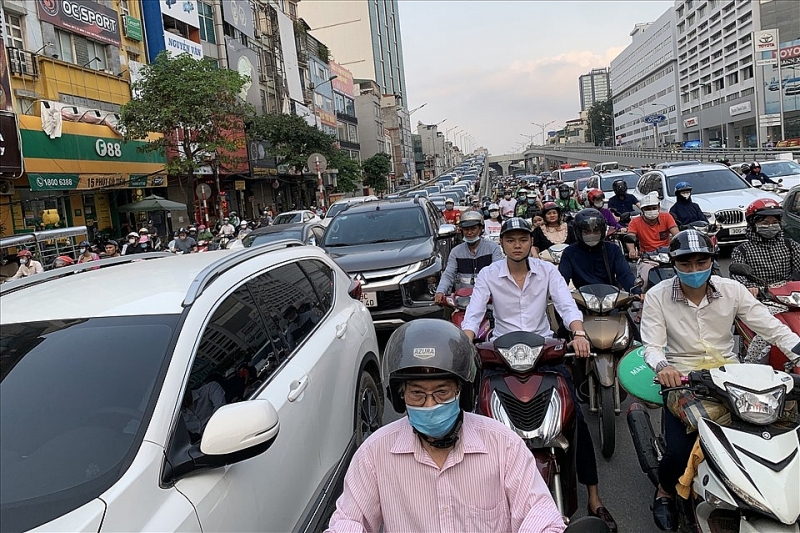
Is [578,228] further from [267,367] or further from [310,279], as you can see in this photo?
[267,367]

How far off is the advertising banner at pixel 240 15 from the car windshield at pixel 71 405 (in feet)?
132

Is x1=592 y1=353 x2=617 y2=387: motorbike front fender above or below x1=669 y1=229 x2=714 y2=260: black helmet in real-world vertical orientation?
below

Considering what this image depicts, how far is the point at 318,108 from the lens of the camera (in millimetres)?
62281

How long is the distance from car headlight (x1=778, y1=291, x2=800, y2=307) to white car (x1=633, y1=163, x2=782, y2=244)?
296 inches

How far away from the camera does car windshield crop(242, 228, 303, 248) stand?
1336 centimetres

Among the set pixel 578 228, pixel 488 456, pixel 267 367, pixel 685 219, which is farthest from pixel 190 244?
pixel 488 456

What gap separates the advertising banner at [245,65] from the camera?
39562mm

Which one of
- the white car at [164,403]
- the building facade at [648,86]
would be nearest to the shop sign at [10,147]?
the white car at [164,403]

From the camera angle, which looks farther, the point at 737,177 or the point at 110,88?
the point at 110,88

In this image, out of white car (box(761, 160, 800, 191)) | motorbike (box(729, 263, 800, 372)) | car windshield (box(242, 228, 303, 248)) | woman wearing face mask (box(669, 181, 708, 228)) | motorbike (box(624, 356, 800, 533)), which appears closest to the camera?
motorbike (box(624, 356, 800, 533))

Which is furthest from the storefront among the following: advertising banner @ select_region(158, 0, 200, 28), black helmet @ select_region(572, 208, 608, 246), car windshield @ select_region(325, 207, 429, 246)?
black helmet @ select_region(572, 208, 608, 246)

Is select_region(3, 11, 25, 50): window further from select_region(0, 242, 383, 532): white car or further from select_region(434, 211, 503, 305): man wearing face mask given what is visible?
select_region(0, 242, 383, 532): white car

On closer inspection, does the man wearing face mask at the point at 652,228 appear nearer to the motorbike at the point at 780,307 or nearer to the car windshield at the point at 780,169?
the motorbike at the point at 780,307

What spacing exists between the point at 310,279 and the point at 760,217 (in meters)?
3.74
